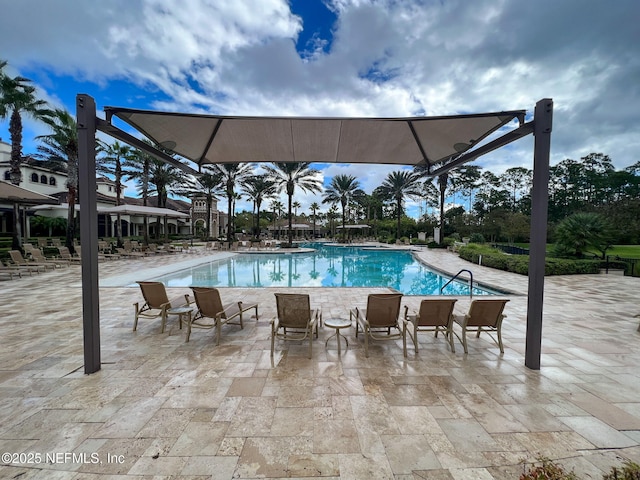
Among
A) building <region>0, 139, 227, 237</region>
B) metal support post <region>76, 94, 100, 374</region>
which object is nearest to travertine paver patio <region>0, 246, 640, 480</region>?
metal support post <region>76, 94, 100, 374</region>

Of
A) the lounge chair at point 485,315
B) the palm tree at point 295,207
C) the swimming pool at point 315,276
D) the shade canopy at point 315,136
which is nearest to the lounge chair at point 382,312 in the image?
the lounge chair at point 485,315

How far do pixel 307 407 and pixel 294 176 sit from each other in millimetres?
23158

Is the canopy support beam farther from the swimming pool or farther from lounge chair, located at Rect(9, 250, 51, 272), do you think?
lounge chair, located at Rect(9, 250, 51, 272)

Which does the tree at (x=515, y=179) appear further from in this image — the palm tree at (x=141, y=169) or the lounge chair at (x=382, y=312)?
the lounge chair at (x=382, y=312)

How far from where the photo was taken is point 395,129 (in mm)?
3818

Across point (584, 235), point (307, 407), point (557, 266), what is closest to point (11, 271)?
point (307, 407)

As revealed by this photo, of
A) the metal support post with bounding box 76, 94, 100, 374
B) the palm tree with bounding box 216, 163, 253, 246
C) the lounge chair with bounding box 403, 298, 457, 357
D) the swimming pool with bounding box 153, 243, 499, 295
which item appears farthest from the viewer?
the palm tree with bounding box 216, 163, 253, 246

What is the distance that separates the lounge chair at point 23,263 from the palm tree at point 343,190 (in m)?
25.4

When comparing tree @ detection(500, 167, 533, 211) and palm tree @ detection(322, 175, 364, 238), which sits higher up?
tree @ detection(500, 167, 533, 211)

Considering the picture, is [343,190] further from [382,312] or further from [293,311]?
[293,311]

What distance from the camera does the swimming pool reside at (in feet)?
36.7

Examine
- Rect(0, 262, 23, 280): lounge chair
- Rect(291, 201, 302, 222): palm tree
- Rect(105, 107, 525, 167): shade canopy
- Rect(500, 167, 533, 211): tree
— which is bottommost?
Rect(0, 262, 23, 280): lounge chair

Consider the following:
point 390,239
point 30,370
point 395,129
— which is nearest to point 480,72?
point 395,129

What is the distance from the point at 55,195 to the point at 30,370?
34.0 meters
